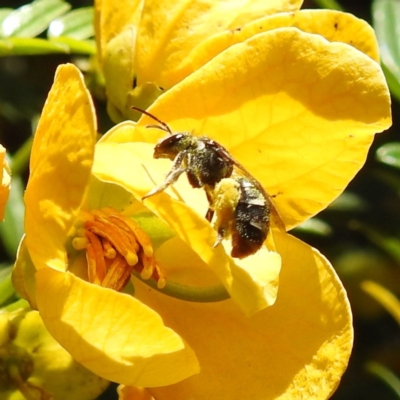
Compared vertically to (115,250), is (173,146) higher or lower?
higher

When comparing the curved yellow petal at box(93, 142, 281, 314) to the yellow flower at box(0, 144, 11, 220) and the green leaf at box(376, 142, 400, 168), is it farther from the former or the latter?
the green leaf at box(376, 142, 400, 168)

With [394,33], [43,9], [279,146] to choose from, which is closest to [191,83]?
[279,146]

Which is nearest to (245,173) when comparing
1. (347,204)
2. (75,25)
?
(75,25)

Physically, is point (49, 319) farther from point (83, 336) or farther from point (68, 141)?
point (68, 141)

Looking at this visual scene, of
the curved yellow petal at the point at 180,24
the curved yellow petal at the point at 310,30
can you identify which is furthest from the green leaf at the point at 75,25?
the curved yellow petal at the point at 310,30

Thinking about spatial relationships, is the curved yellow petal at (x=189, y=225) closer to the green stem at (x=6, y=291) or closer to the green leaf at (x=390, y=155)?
the green stem at (x=6, y=291)

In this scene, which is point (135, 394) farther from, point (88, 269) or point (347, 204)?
point (347, 204)

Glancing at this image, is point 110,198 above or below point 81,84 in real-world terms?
below
